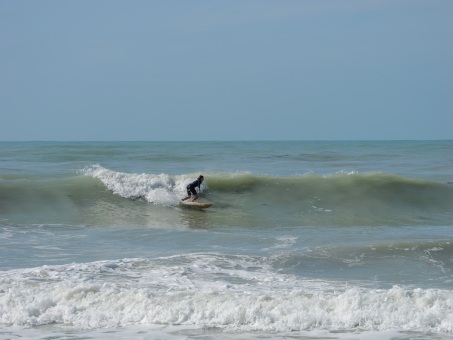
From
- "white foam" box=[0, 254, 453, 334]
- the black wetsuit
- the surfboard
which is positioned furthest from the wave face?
"white foam" box=[0, 254, 453, 334]

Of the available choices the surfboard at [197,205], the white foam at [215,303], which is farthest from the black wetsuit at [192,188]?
the white foam at [215,303]

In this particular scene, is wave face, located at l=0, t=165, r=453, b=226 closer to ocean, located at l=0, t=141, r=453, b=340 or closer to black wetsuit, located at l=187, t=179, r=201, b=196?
ocean, located at l=0, t=141, r=453, b=340

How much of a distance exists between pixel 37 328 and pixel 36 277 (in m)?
1.92

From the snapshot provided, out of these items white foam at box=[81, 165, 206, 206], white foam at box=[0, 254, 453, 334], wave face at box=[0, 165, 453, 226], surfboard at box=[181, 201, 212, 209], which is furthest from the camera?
white foam at box=[81, 165, 206, 206]

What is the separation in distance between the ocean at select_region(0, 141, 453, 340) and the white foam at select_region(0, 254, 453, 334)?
0.02m

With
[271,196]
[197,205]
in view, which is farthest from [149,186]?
[271,196]

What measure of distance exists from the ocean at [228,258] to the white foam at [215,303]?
0.02 m

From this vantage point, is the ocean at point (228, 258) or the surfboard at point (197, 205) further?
the surfboard at point (197, 205)

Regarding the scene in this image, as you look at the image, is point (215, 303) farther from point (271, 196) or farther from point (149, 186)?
point (149, 186)

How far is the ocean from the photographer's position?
8398mm

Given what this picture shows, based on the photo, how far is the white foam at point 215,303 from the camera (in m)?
8.35

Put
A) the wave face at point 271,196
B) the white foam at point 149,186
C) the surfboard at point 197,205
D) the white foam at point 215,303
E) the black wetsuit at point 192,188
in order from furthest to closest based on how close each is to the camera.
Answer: the white foam at point 149,186 → the black wetsuit at point 192,188 → the surfboard at point 197,205 → the wave face at point 271,196 → the white foam at point 215,303

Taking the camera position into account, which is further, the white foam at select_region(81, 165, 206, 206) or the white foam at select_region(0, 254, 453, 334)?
the white foam at select_region(81, 165, 206, 206)

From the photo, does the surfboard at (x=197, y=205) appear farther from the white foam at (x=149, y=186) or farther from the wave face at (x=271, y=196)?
the white foam at (x=149, y=186)
